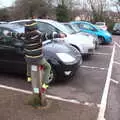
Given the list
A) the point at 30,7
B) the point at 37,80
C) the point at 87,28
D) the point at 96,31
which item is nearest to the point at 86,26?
the point at 87,28

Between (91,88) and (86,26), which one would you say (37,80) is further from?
(86,26)

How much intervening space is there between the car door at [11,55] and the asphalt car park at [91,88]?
323mm

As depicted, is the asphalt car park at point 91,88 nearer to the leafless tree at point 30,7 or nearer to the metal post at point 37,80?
the metal post at point 37,80

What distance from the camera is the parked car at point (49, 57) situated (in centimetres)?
674

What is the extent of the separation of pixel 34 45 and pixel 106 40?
1313 centimetres

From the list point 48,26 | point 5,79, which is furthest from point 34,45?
point 48,26

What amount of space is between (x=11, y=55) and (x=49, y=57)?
109cm

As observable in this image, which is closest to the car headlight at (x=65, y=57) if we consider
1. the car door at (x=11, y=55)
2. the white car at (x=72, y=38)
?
the car door at (x=11, y=55)

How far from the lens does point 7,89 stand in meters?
6.33

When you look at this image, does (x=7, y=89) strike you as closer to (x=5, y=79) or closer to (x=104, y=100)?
(x=5, y=79)

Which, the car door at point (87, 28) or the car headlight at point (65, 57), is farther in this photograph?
the car door at point (87, 28)

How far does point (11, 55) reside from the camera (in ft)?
23.5

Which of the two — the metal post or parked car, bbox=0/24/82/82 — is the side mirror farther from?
the metal post

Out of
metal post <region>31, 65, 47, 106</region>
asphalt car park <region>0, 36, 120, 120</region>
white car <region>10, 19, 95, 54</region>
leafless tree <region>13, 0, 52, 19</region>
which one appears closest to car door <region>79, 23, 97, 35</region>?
white car <region>10, 19, 95, 54</region>
